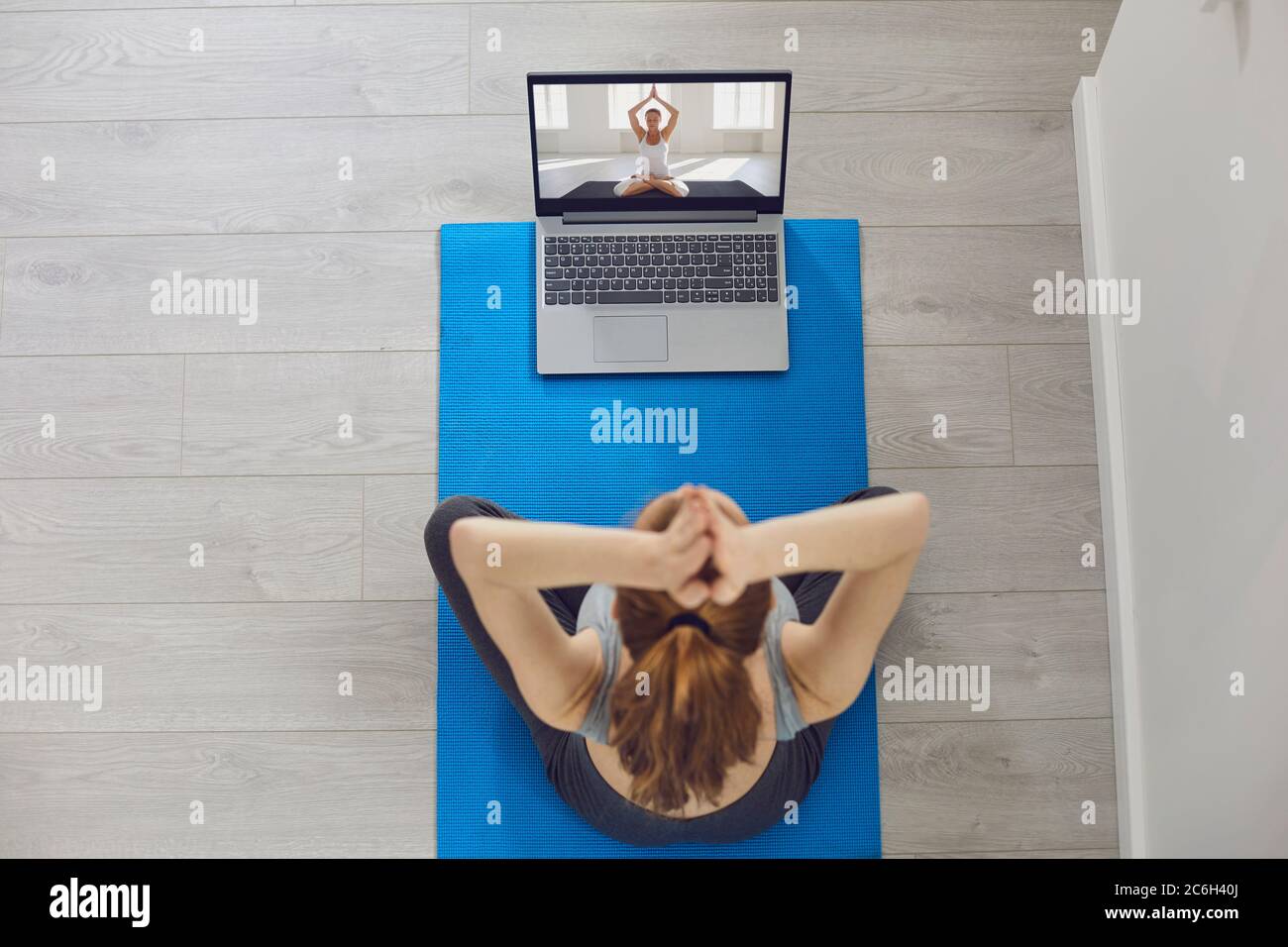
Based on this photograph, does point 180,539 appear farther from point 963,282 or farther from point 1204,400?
point 1204,400

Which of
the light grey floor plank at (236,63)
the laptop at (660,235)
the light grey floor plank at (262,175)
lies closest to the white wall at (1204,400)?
the laptop at (660,235)

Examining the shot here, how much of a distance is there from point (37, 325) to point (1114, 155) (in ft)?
6.54

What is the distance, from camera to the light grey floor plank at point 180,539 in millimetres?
1638

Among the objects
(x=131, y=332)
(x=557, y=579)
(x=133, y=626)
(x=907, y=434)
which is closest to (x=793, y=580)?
(x=907, y=434)

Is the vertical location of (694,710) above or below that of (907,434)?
below

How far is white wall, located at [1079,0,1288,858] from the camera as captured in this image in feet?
3.92

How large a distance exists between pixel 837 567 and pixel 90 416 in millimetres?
1400

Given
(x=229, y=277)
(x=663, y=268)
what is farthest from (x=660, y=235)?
(x=229, y=277)

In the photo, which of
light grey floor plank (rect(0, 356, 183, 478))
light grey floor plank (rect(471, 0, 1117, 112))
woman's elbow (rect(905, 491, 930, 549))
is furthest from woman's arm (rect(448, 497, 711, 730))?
light grey floor plank (rect(471, 0, 1117, 112))

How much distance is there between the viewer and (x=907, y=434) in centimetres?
166

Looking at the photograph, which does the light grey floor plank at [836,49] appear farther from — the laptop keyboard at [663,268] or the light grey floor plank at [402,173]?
the laptop keyboard at [663,268]
